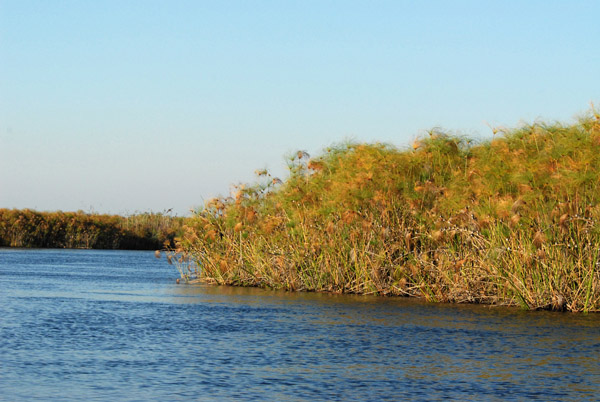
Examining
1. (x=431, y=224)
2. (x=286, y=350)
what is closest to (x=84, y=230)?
(x=431, y=224)

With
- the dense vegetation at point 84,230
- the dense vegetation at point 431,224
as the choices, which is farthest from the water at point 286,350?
the dense vegetation at point 84,230

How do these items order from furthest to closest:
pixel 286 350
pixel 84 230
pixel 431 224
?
pixel 84 230 → pixel 431 224 → pixel 286 350

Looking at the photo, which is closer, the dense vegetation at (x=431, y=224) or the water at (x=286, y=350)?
the water at (x=286, y=350)

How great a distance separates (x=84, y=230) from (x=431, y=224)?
39.4 m

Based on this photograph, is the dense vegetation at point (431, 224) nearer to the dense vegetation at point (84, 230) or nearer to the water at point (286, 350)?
the water at point (286, 350)

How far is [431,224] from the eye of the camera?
76.1ft

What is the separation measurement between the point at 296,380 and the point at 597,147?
11333mm

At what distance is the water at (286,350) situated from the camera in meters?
11.0

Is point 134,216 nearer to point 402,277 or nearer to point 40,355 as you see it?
point 402,277

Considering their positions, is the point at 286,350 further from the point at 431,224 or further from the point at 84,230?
→ the point at 84,230

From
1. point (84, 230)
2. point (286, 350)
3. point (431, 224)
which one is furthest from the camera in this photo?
point (84, 230)

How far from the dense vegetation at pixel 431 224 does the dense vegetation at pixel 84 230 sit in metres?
28.0

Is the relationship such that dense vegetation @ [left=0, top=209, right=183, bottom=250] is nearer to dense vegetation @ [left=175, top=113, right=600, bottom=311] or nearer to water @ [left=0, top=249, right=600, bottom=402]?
dense vegetation @ [left=175, top=113, right=600, bottom=311]

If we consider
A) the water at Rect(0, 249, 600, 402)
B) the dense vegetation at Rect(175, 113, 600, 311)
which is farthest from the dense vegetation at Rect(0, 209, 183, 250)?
the water at Rect(0, 249, 600, 402)
